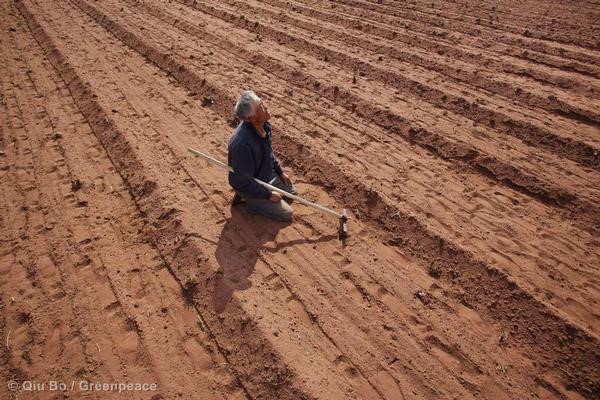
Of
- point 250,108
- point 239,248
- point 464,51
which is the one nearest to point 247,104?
point 250,108

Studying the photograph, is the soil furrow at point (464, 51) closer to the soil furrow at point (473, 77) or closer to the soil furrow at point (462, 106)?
the soil furrow at point (473, 77)

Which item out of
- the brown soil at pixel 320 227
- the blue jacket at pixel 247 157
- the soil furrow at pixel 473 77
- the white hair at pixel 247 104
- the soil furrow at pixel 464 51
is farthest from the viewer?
the soil furrow at pixel 464 51

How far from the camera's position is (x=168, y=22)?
10547mm

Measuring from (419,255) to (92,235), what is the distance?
3.70 metres

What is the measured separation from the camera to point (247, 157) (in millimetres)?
4004

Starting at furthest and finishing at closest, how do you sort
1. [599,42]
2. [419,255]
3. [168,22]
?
[168,22], [599,42], [419,255]

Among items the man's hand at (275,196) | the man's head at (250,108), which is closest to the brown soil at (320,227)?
the man's hand at (275,196)

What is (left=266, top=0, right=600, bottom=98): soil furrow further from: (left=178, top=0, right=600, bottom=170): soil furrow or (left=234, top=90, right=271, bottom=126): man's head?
(left=234, top=90, right=271, bottom=126): man's head

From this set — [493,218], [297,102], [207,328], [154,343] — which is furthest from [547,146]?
[154,343]

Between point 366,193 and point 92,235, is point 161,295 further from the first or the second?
point 366,193

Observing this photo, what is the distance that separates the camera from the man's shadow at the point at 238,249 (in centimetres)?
377

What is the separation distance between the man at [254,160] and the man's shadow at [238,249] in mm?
135

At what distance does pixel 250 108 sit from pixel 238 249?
151cm

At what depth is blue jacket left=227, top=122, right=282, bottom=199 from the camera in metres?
3.96
